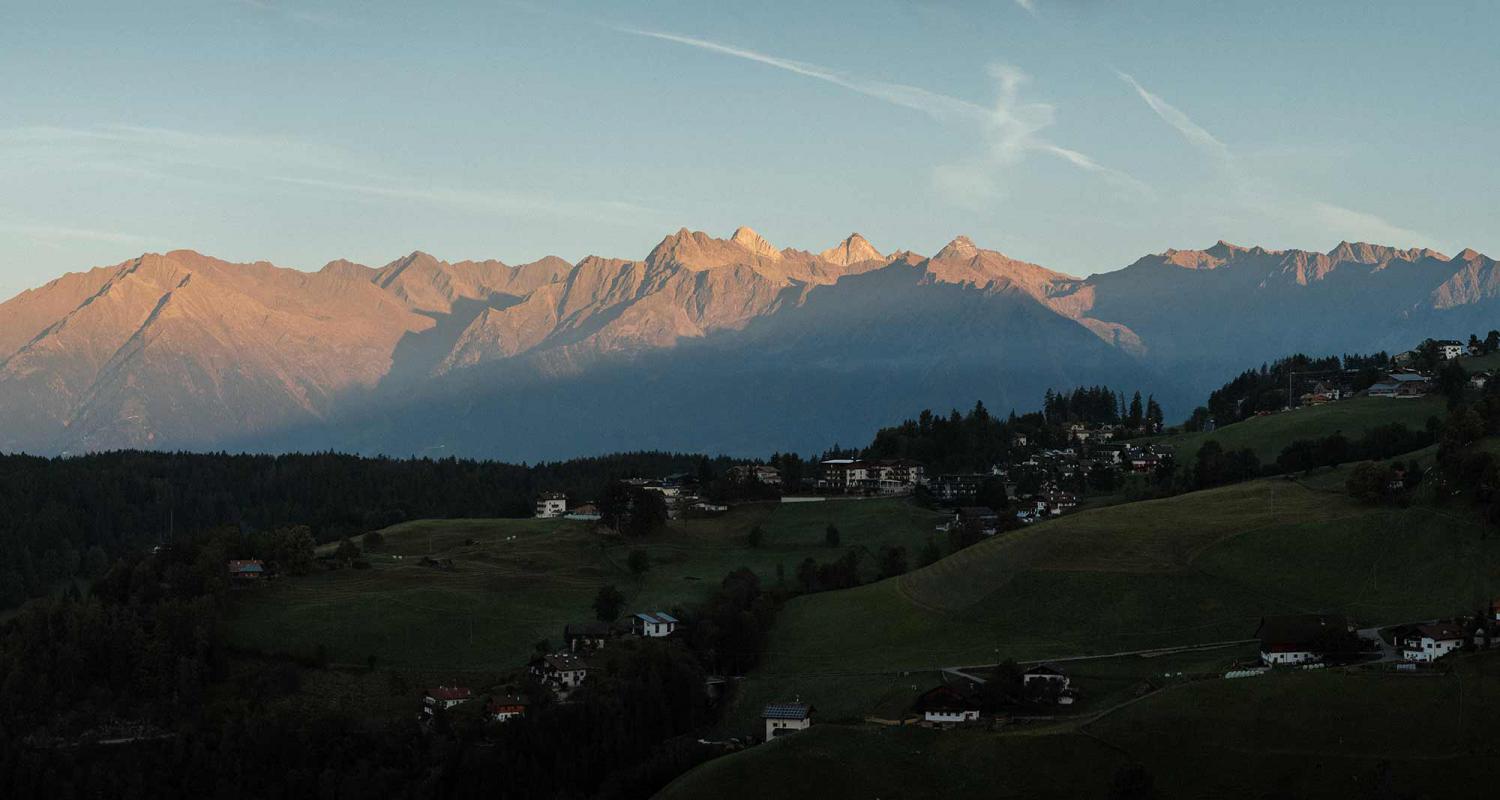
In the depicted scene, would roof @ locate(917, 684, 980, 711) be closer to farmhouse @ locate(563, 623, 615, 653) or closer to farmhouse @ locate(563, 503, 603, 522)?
farmhouse @ locate(563, 623, 615, 653)

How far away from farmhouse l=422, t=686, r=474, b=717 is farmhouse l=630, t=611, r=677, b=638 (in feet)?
45.5

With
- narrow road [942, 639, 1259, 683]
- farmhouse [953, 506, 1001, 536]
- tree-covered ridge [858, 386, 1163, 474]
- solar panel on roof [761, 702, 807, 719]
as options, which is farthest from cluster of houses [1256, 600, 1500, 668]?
tree-covered ridge [858, 386, 1163, 474]

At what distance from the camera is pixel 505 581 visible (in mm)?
123438

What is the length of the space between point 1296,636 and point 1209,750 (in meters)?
17.1

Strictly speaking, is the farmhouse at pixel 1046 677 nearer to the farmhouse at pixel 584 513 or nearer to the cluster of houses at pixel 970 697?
the cluster of houses at pixel 970 697

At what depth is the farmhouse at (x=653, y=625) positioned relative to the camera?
108m

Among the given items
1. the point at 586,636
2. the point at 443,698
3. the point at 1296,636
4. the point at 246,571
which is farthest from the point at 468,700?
the point at 1296,636

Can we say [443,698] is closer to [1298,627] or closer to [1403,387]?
[1298,627]

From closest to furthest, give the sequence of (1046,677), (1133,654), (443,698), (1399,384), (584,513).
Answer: (1046,677) < (1133,654) < (443,698) < (584,513) < (1399,384)

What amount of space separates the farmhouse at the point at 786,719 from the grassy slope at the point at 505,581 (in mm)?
23004

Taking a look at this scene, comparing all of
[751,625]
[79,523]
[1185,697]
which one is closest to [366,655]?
[751,625]

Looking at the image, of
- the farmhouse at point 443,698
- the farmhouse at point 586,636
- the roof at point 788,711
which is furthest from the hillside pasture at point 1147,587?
the farmhouse at point 443,698

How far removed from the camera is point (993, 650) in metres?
97.9

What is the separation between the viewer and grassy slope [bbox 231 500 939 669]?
108500 millimetres
